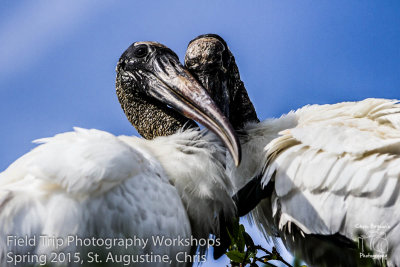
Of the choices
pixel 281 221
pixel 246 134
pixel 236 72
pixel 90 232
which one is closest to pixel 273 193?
pixel 281 221

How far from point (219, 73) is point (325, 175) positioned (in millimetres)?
1060

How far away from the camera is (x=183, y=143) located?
3.93m

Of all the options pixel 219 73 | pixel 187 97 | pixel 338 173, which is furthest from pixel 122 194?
pixel 219 73

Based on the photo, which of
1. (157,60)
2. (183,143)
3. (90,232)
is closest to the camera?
(90,232)

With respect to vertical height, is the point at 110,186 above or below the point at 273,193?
above

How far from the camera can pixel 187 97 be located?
406 cm

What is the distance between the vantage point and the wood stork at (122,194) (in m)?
3.10

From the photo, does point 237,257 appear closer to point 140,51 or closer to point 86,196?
point 86,196

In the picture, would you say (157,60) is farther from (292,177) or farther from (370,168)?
(370,168)

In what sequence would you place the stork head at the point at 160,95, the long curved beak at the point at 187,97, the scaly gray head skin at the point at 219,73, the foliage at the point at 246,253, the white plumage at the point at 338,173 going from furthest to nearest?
the scaly gray head skin at the point at 219,73
the stork head at the point at 160,95
the white plumage at the point at 338,173
the long curved beak at the point at 187,97
the foliage at the point at 246,253

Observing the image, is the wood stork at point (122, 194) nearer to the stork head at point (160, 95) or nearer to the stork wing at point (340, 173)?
the stork head at point (160, 95)

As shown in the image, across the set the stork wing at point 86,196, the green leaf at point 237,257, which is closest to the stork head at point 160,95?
the stork wing at point 86,196

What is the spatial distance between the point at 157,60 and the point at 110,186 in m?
1.44

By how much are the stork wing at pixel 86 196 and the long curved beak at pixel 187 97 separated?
1.51ft
